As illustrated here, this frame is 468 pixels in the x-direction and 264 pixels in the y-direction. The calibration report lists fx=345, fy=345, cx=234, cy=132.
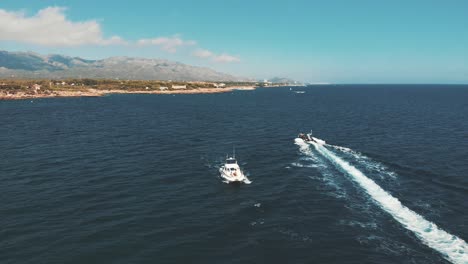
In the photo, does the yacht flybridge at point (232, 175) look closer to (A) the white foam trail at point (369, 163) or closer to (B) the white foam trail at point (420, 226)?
(B) the white foam trail at point (420, 226)

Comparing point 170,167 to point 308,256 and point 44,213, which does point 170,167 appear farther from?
point 308,256

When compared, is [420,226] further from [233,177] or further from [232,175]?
[232,175]

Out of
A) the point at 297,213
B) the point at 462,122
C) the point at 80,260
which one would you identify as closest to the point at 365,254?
the point at 297,213

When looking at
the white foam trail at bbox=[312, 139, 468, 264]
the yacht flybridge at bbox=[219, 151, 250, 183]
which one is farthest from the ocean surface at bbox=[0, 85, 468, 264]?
the yacht flybridge at bbox=[219, 151, 250, 183]

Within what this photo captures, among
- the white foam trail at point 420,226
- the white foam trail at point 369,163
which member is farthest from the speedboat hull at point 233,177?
the white foam trail at point 369,163

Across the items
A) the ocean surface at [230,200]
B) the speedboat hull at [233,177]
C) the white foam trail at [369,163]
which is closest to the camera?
the ocean surface at [230,200]

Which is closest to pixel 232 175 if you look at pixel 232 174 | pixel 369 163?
pixel 232 174
